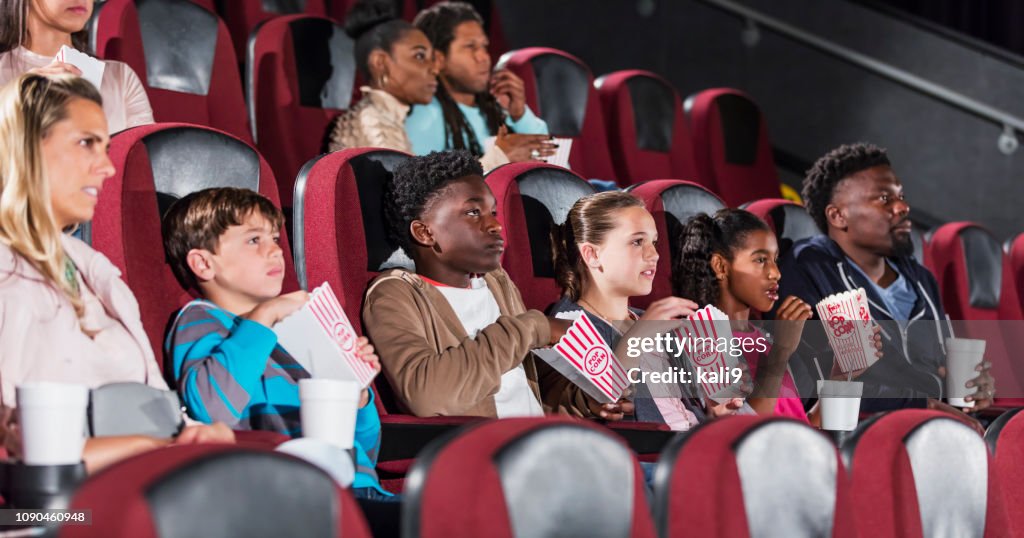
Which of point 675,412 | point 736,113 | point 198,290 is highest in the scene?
point 736,113

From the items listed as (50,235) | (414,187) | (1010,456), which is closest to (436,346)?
(414,187)

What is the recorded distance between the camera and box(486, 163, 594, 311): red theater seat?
1259mm

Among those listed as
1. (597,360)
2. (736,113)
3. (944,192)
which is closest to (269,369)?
(597,360)

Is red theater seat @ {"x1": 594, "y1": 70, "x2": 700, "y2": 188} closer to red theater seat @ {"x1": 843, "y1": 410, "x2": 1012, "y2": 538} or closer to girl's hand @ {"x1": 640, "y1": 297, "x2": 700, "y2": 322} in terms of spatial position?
girl's hand @ {"x1": 640, "y1": 297, "x2": 700, "y2": 322}

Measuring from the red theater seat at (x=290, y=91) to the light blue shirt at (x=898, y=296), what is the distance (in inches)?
28.0

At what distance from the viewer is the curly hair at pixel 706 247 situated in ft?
4.36

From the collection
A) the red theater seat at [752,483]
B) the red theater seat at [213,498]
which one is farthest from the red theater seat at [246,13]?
the red theater seat at [213,498]

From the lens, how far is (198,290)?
960mm

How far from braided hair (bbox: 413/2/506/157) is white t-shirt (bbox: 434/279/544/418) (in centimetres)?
55

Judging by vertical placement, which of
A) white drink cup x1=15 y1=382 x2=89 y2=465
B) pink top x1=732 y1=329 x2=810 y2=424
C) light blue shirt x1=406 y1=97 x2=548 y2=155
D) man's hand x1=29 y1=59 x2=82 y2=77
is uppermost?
man's hand x1=29 y1=59 x2=82 y2=77

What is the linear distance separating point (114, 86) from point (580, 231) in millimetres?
468

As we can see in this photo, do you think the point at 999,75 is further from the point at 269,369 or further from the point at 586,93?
the point at 269,369

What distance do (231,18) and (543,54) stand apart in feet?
1.65

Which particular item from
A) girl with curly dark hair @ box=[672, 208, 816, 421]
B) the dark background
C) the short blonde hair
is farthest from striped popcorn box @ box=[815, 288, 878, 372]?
the dark background
